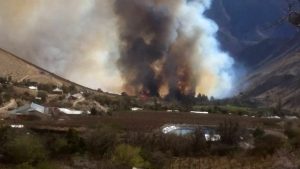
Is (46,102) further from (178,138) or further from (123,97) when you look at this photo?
(178,138)

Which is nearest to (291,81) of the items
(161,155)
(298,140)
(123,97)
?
(123,97)

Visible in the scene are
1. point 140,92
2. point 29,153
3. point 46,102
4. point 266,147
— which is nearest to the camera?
point 29,153

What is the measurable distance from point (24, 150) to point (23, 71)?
291 feet

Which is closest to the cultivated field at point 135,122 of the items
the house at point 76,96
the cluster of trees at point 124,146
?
the cluster of trees at point 124,146

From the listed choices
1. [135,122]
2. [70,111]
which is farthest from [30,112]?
[135,122]

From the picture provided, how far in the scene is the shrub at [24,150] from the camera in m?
48.5

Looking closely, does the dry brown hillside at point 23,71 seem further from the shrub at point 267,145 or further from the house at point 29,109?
the shrub at point 267,145

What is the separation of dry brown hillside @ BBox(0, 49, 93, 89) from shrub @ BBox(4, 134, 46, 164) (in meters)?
81.1

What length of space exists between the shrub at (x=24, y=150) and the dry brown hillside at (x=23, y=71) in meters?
81.1

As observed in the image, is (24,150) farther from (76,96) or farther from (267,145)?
(76,96)

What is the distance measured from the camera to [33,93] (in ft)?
377

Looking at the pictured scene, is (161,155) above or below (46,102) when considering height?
below

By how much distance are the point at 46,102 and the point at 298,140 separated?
2329 inches

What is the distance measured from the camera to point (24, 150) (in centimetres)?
4916
